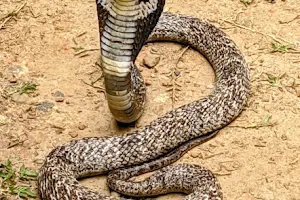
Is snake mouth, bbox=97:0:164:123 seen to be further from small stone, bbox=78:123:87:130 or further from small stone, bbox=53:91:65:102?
small stone, bbox=53:91:65:102

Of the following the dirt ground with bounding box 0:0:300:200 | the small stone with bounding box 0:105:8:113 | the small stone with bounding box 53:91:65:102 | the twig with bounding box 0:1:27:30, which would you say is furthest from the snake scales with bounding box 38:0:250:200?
the twig with bounding box 0:1:27:30

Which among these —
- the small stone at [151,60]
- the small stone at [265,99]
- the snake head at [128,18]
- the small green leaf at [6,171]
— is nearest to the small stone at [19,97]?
the small green leaf at [6,171]

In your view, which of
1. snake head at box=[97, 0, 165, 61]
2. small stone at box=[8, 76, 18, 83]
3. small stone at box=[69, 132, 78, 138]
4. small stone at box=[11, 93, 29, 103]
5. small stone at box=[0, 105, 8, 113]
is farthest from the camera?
small stone at box=[8, 76, 18, 83]

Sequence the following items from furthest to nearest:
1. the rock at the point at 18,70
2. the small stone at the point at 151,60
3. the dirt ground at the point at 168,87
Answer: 1. the small stone at the point at 151,60
2. the rock at the point at 18,70
3. the dirt ground at the point at 168,87

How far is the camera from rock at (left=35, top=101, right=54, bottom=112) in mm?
6457

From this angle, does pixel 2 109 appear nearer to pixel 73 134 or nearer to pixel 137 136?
pixel 73 134

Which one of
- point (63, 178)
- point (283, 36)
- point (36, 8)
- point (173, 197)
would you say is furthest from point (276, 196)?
point (36, 8)

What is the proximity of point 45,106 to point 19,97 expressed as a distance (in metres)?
0.25

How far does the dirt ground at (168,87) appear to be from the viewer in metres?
5.88

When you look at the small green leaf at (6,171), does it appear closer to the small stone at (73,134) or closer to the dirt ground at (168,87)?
the dirt ground at (168,87)

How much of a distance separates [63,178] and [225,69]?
1934 mm

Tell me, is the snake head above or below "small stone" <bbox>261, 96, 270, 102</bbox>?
above

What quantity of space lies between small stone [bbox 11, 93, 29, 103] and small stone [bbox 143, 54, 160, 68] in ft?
3.73

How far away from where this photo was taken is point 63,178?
550 cm
